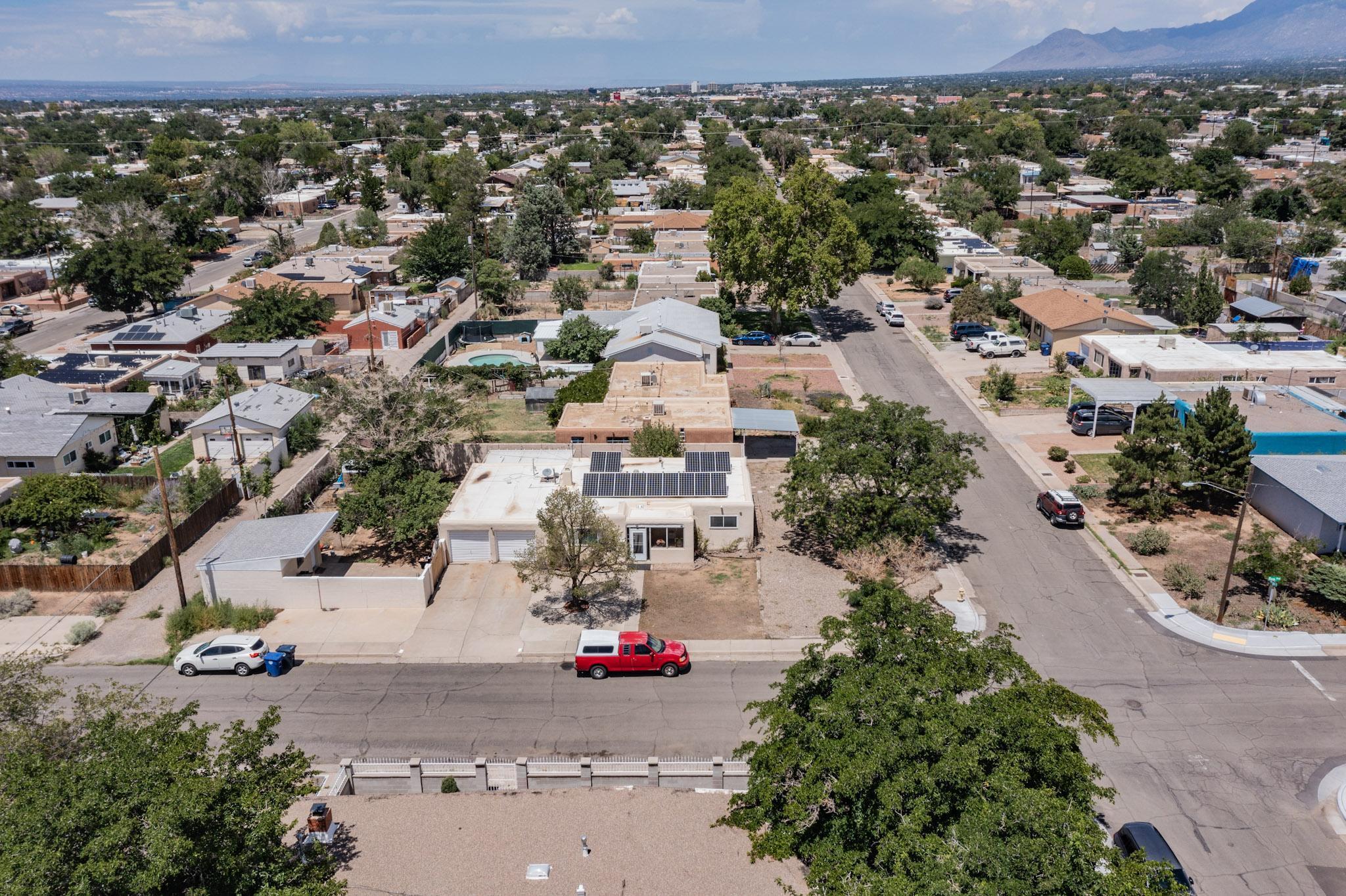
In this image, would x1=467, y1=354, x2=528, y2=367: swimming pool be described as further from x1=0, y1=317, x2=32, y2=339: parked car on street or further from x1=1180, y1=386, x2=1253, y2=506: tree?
x1=0, y1=317, x2=32, y2=339: parked car on street

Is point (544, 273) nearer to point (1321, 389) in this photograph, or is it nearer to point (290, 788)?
point (1321, 389)

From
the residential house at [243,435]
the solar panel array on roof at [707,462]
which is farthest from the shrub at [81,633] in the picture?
the solar panel array on roof at [707,462]

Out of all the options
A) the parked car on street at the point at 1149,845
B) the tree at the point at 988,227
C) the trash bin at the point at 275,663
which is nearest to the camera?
the parked car on street at the point at 1149,845

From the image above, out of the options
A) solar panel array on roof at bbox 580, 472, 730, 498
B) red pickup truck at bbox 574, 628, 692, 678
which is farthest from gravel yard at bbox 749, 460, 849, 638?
red pickup truck at bbox 574, 628, 692, 678

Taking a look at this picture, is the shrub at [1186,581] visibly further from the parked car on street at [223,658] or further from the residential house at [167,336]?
the residential house at [167,336]

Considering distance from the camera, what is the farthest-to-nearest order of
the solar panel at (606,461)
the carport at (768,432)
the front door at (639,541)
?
1. the carport at (768,432)
2. the solar panel at (606,461)
3. the front door at (639,541)

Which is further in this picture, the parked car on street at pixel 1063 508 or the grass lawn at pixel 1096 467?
the grass lawn at pixel 1096 467

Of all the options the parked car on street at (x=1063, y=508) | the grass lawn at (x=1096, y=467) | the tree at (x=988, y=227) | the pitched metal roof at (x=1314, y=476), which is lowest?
the grass lawn at (x=1096, y=467)

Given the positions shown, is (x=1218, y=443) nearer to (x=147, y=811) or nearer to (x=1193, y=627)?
(x=1193, y=627)
